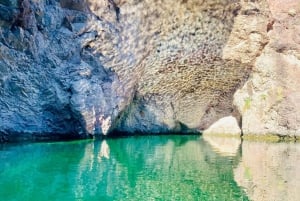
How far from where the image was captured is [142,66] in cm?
1470

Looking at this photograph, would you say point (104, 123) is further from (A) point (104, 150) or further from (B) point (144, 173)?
(B) point (144, 173)

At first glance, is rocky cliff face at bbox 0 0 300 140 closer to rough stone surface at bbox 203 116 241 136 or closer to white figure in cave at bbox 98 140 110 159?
rough stone surface at bbox 203 116 241 136

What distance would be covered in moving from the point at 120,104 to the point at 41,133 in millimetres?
2497

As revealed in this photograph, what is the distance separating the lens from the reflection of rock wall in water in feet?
19.3

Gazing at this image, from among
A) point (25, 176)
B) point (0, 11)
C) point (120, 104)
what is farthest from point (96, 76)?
point (25, 176)

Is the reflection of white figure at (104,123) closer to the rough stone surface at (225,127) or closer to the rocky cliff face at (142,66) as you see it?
the rocky cliff face at (142,66)

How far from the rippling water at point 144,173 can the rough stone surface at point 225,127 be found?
3935mm

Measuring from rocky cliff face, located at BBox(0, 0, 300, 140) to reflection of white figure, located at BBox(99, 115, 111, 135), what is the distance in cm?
3

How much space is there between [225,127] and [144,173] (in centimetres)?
902

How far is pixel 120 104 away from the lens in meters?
14.2

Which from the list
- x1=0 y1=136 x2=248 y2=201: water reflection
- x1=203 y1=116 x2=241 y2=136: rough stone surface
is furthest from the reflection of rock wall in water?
x1=203 y1=116 x2=241 y2=136: rough stone surface

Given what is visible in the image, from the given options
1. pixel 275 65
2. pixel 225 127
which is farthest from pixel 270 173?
pixel 225 127

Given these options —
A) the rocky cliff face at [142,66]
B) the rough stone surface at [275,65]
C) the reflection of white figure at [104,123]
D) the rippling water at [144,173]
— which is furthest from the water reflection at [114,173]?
the rough stone surface at [275,65]

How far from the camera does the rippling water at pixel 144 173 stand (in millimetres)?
5820
